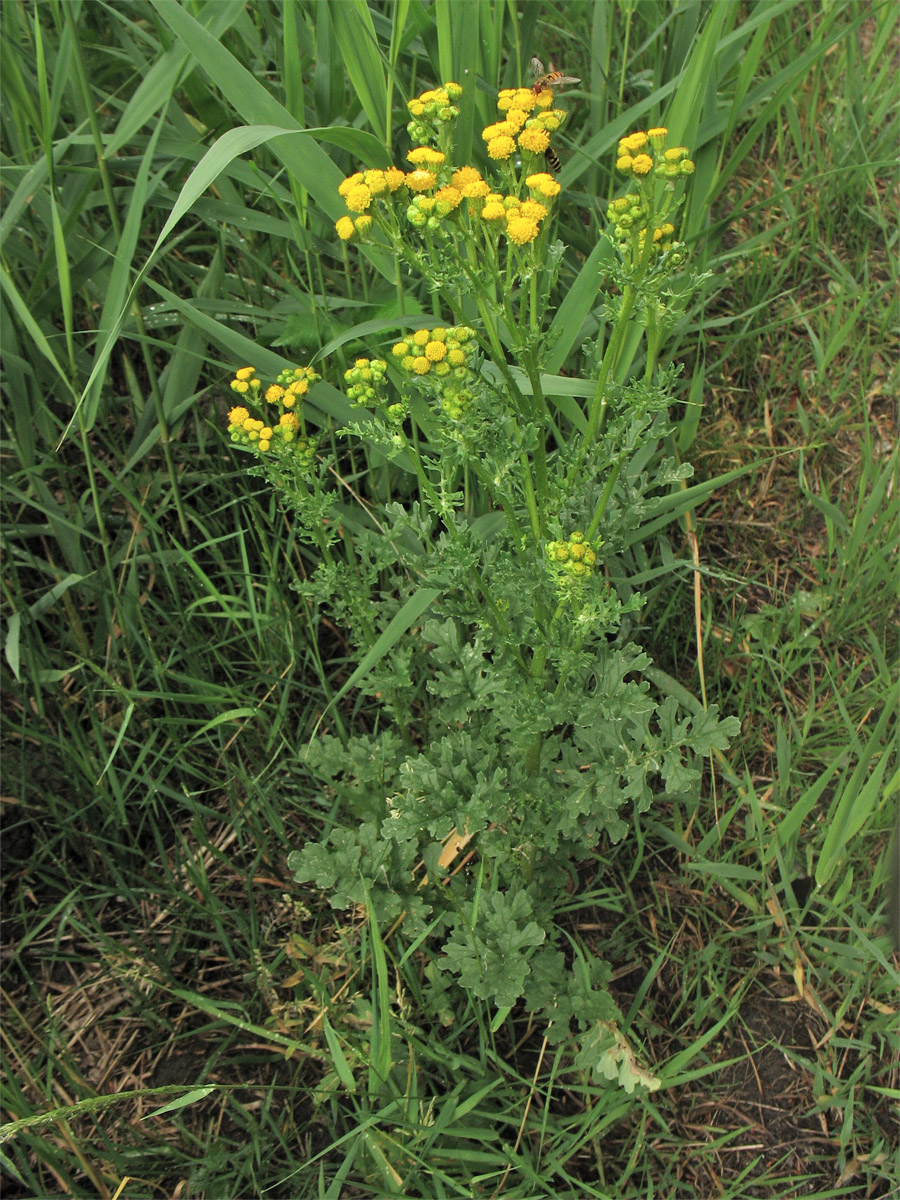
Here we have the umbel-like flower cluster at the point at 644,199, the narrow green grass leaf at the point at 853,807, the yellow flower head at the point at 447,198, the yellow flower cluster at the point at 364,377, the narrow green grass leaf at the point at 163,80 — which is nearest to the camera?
the yellow flower head at the point at 447,198

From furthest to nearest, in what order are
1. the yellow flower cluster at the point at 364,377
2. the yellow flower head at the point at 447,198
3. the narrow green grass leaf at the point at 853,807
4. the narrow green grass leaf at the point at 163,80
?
the narrow green grass leaf at the point at 163,80
the narrow green grass leaf at the point at 853,807
the yellow flower cluster at the point at 364,377
the yellow flower head at the point at 447,198

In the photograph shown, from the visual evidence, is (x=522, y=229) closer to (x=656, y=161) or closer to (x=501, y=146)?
(x=501, y=146)

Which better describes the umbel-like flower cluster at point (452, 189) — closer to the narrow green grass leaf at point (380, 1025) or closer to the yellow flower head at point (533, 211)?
the yellow flower head at point (533, 211)

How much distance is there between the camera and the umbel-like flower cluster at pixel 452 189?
4.67ft

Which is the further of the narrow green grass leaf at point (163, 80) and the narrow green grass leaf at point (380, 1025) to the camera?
the narrow green grass leaf at point (163, 80)

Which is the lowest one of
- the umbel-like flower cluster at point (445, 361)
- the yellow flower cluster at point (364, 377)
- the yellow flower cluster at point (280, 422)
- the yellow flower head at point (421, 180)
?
the yellow flower cluster at point (280, 422)

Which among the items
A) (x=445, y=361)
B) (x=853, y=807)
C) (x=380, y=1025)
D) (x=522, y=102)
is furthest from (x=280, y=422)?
(x=853, y=807)

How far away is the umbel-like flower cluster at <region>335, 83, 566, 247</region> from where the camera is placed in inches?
56.0

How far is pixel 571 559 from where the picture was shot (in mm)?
1604

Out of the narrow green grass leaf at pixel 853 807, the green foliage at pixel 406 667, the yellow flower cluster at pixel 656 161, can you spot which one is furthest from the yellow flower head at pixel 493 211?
the narrow green grass leaf at pixel 853 807

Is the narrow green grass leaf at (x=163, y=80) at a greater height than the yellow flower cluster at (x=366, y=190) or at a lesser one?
greater

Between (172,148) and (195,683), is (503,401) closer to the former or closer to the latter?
(195,683)

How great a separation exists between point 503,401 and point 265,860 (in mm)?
1330

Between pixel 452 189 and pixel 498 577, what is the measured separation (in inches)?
28.2
